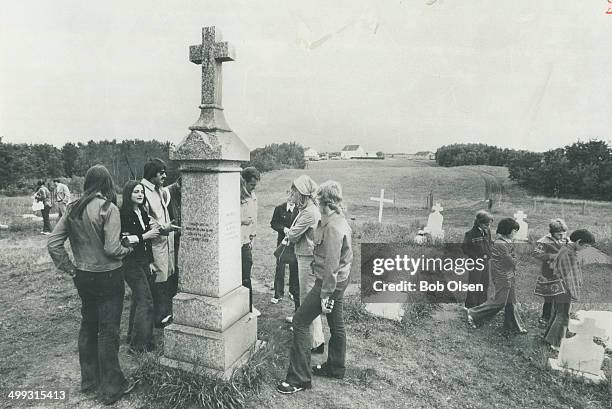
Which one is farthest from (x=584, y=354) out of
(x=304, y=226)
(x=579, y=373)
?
(x=304, y=226)

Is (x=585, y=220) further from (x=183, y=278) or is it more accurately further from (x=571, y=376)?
(x=183, y=278)

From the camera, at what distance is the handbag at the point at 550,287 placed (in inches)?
184

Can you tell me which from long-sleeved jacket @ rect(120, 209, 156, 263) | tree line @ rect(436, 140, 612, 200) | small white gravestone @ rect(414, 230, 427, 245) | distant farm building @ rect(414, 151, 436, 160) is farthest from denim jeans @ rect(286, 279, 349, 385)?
distant farm building @ rect(414, 151, 436, 160)

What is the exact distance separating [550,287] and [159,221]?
199 inches

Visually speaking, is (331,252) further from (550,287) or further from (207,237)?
(550,287)

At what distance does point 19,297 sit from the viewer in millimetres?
6316

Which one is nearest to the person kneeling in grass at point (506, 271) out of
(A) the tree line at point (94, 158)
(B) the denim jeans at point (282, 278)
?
(B) the denim jeans at point (282, 278)

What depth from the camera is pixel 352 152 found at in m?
27.0

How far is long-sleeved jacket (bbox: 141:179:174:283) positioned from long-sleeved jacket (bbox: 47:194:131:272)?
3.55ft

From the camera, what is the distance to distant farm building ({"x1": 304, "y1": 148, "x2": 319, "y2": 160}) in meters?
25.8

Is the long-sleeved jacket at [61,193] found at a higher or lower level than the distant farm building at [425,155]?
lower

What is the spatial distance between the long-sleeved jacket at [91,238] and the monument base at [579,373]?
15.8 feet

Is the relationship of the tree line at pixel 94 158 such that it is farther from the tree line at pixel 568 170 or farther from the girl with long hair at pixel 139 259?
the tree line at pixel 568 170

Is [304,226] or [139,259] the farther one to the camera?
[304,226]
